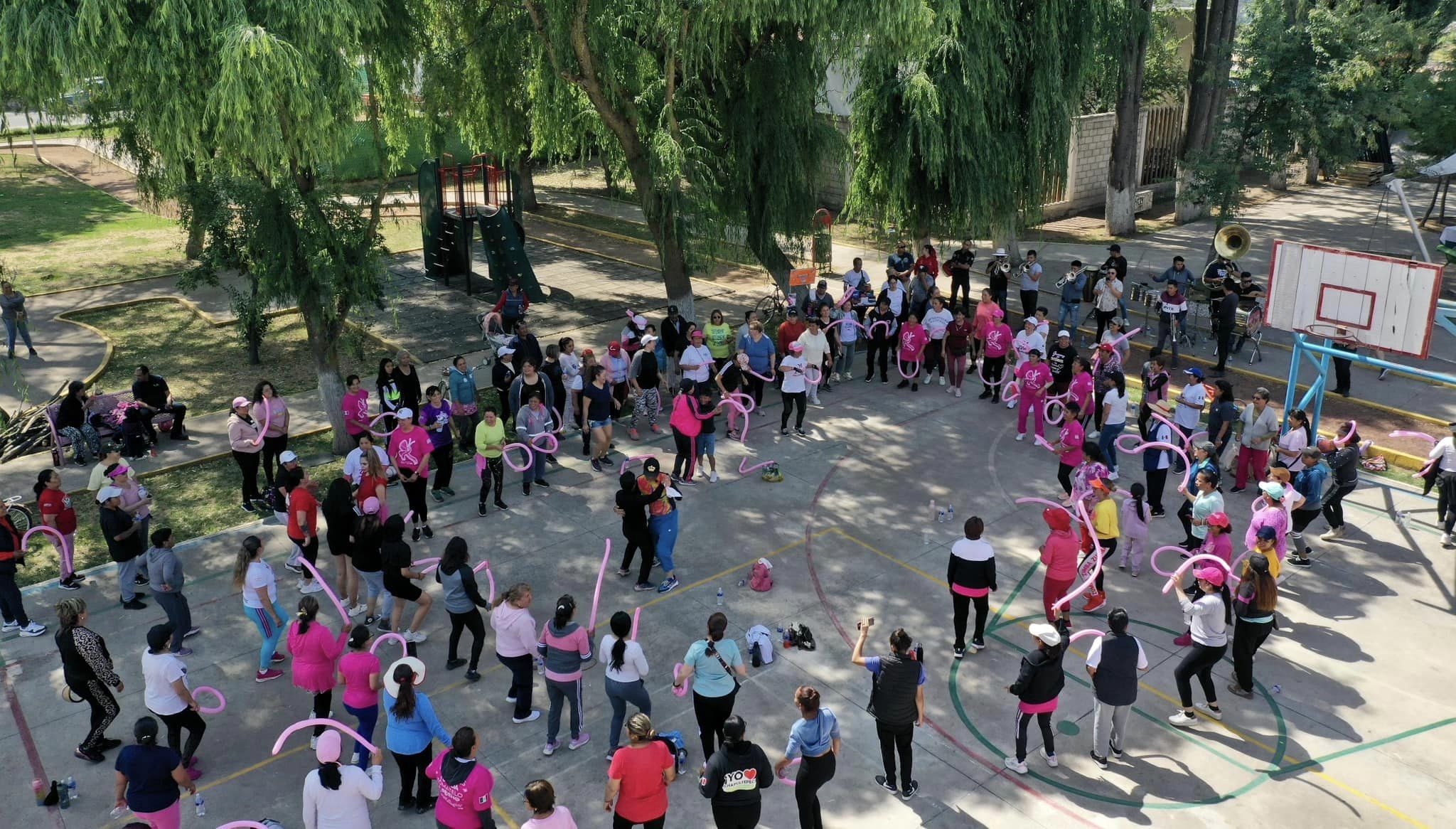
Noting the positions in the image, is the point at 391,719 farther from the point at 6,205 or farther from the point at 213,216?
the point at 6,205

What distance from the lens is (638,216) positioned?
34.3 meters

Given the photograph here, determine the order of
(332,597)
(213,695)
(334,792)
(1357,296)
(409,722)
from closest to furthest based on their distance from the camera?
(334,792) < (409,722) < (213,695) < (332,597) < (1357,296)

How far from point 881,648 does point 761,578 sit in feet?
5.48

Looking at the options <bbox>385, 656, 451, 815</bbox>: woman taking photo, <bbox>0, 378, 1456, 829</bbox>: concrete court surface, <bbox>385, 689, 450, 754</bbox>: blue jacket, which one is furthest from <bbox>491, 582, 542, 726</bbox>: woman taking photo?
<bbox>385, 689, 450, 754</bbox>: blue jacket

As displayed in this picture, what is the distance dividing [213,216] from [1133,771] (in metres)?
12.2

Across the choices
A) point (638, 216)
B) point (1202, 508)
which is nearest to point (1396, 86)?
point (1202, 508)

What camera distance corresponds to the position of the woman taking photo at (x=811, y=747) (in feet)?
26.0

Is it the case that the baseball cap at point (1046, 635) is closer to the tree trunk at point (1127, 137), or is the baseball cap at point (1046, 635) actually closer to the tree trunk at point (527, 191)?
the tree trunk at point (1127, 137)

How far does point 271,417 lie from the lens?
14430 millimetres

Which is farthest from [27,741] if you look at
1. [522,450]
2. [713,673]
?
[522,450]

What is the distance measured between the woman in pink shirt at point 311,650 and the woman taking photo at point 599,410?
6613 millimetres

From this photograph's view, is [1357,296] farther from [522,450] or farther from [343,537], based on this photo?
[343,537]

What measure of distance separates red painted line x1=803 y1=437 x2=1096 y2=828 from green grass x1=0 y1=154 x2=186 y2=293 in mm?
16765

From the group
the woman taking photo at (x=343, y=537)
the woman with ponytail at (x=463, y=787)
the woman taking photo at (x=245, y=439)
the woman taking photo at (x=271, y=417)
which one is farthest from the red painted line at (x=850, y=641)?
the woman taking photo at (x=245, y=439)
